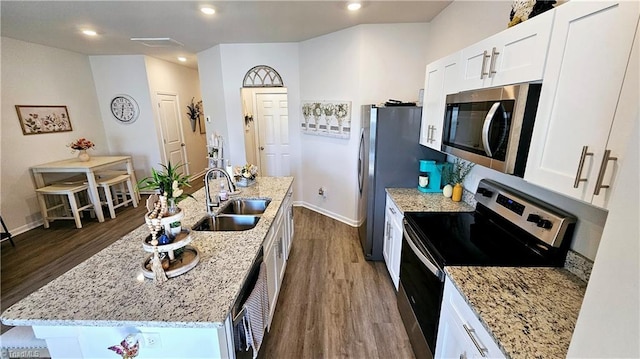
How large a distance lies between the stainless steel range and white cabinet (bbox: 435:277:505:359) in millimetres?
70

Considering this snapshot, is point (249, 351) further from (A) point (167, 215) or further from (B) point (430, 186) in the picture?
(B) point (430, 186)

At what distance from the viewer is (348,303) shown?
7.96 ft

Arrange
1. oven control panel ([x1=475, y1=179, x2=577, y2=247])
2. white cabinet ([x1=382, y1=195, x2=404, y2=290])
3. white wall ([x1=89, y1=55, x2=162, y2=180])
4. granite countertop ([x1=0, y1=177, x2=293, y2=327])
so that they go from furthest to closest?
white wall ([x1=89, y1=55, x2=162, y2=180]), white cabinet ([x1=382, y1=195, x2=404, y2=290]), oven control panel ([x1=475, y1=179, x2=577, y2=247]), granite countertop ([x1=0, y1=177, x2=293, y2=327])

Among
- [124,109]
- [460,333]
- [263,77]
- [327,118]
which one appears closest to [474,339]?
[460,333]

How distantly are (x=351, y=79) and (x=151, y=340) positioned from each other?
3451 mm

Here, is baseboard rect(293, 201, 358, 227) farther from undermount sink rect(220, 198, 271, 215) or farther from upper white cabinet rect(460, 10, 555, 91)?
upper white cabinet rect(460, 10, 555, 91)

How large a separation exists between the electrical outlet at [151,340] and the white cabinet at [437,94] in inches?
86.0

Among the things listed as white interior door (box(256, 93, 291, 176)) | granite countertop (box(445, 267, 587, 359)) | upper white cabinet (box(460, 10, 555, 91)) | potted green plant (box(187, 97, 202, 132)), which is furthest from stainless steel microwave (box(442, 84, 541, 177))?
potted green plant (box(187, 97, 202, 132))

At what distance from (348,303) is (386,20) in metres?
3.28

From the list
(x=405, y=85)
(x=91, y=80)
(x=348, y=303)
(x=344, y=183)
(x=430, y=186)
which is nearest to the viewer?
(x=348, y=303)

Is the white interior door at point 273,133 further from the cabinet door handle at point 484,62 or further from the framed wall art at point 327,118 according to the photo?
the cabinet door handle at point 484,62

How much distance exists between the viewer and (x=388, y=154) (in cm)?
265

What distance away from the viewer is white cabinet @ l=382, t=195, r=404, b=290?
229cm

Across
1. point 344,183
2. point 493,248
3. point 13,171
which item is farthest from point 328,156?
point 13,171
